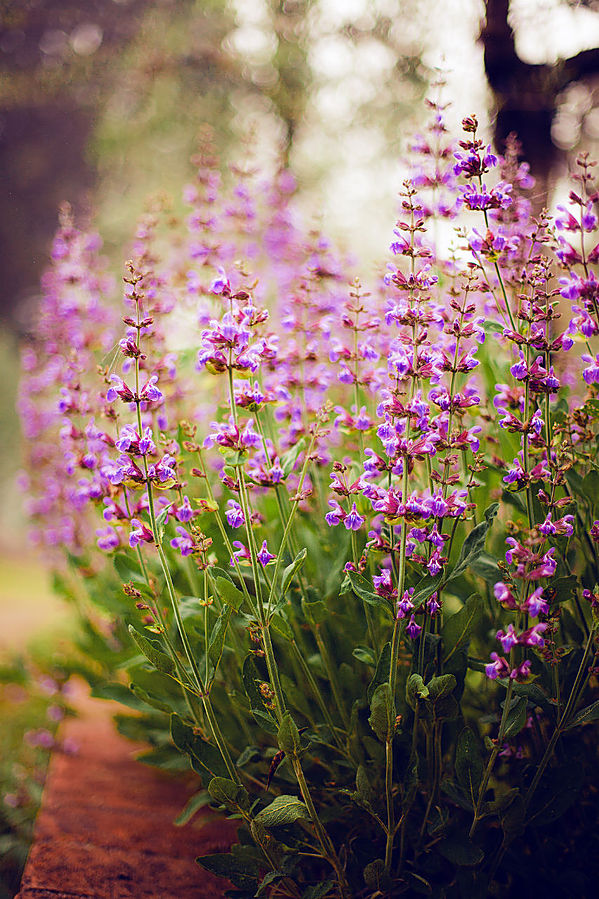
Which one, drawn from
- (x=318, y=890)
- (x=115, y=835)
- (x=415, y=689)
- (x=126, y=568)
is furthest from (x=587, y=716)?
(x=115, y=835)

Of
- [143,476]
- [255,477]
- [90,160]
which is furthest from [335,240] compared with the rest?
[90,160]

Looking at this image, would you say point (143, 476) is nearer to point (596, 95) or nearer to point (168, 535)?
point (168, 535)

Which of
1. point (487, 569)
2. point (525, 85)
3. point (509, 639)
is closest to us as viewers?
point (509, 639)

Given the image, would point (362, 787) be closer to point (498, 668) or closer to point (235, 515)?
point (498, 668)

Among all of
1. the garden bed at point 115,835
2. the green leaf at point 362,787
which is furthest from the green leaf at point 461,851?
the garden bed at point 115,835

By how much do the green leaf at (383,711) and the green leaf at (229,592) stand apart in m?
0.20

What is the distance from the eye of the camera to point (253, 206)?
1.51m

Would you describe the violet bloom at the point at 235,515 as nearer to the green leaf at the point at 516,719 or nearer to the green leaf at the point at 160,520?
the green leaf at the point at 160,520

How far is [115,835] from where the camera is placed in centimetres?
128

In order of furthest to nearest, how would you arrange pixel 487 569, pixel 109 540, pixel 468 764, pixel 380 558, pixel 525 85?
1. pixel 525 85
2. pixel 109 540
3. pixel 380 558
4. pixel 487 569
5. pixel 468 764

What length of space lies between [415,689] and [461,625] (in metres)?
0.13

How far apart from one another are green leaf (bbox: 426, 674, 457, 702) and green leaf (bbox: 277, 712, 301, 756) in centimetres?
18

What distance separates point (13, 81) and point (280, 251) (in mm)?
2410

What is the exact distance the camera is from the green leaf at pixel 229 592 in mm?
825
